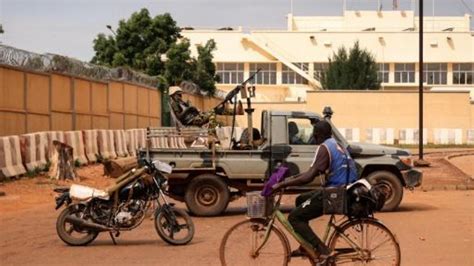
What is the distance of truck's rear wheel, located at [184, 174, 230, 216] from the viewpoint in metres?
15.8

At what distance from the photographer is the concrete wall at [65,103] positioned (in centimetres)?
2344

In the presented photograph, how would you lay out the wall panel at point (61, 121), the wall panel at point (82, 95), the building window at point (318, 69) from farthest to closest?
1. the building window at point (318, 69)
2. the wall panel at point (82, 95)
3. the wall panel at point (61, 121)

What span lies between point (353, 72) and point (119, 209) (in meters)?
71.6

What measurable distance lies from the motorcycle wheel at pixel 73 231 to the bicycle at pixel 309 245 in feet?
12.2

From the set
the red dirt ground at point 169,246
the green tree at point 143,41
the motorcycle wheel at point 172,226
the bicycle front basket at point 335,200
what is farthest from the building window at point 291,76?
the bicycle front basket at point 335,200

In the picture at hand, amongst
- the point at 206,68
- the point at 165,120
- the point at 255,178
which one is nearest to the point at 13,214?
the point at 255,178

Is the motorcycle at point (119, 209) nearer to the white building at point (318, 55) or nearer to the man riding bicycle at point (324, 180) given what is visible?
the man riding bicycle at point (324, 180)

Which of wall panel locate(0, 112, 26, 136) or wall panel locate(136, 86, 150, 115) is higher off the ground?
wall panel locate(136, 86, 150, 115)

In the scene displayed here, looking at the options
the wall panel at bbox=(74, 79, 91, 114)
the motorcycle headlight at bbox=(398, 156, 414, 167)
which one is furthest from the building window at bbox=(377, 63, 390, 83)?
A: the motorcycle headlight at bbox=(398, 156, 414, 167)

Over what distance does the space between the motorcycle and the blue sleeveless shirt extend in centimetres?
373

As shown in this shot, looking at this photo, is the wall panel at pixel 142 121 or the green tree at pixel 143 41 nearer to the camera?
the wall panel at pixel 142 121

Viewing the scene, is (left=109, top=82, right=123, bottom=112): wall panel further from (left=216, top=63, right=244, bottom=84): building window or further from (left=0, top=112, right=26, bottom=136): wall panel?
(left=216, top=63, right=244, bottom=84): building window

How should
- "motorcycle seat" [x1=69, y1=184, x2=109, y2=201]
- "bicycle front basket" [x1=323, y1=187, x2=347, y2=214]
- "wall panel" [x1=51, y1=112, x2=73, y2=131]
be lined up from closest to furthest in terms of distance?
"bicycle front basket" [x1=323, y1=187, x2=347, y2=214], "motorcycle seat" [x1=69, y1=184, x2=109, y2=201], "wall panel" [x1=51, y1=112, x2=73, y2=131]

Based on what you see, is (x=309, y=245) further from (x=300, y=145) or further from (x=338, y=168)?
(x=300, y=145)
